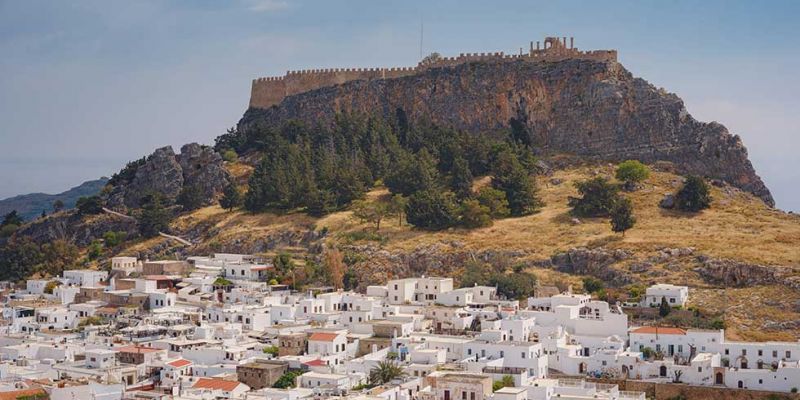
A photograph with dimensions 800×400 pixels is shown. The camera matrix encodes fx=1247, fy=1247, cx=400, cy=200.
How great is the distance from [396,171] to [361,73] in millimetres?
12870

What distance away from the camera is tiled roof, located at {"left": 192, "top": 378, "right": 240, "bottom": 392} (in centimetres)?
3391

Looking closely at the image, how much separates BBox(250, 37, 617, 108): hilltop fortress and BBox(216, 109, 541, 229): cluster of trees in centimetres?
330

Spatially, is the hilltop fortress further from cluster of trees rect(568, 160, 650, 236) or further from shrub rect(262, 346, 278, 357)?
shrub rect(262, 346, 278, 357)

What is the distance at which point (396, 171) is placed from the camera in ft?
199

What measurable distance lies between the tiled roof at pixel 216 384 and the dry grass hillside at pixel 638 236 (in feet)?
56.2

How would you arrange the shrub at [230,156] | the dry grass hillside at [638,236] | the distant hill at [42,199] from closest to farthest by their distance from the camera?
the dry grass hillside at [638,236] → the shrub at [230,156] → the distant hill at [42,199]

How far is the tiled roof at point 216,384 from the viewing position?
111 feet

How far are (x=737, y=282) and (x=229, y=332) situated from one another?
60.9 feet

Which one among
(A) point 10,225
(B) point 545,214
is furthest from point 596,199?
(A) point 10,225

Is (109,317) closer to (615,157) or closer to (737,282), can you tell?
(737,282)

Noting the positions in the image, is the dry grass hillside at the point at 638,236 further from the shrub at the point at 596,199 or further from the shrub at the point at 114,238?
the shrub at the point at 114,238

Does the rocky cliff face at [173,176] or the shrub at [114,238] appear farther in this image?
the rocky cliff face at [173,176]

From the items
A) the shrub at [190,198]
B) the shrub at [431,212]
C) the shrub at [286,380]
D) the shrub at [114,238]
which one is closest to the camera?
the shrub at [286,380]

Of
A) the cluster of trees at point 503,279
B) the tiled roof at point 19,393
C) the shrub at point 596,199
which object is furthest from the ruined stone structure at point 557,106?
the tiled roof at point 19,393
